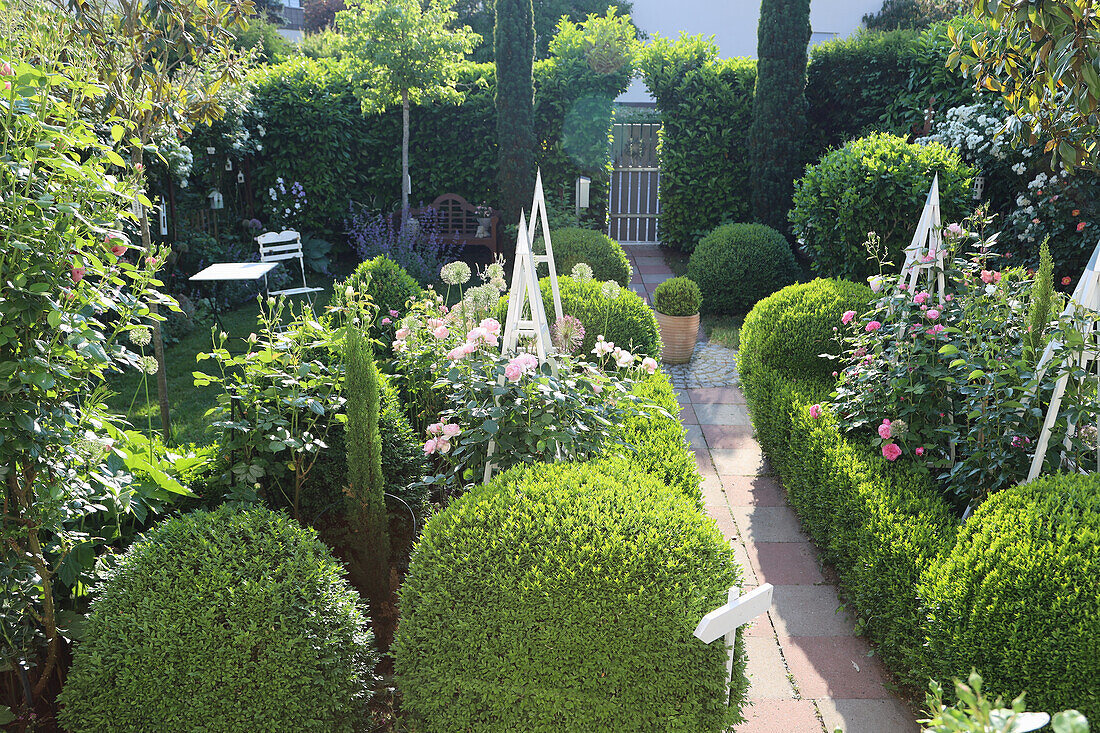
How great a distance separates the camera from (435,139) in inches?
387

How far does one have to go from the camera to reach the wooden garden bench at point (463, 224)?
30.8ft

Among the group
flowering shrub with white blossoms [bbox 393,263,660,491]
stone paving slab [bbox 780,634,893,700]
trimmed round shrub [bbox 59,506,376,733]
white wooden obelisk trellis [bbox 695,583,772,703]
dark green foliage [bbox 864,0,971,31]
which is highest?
dark green foliage [bbox 864,0,971,31]

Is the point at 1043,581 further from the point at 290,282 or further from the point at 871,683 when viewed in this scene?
the point at 290,282

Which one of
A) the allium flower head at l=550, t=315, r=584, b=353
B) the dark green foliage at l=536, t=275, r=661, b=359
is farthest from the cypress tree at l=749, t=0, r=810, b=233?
the allium flower head at l=550, t=315, r=584, b=353

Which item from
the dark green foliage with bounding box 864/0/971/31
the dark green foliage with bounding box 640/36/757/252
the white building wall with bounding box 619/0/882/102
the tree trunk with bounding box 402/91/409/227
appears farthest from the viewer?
the white building wall with bounding box 619/0/882/102

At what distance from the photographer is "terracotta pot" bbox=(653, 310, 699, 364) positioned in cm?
672

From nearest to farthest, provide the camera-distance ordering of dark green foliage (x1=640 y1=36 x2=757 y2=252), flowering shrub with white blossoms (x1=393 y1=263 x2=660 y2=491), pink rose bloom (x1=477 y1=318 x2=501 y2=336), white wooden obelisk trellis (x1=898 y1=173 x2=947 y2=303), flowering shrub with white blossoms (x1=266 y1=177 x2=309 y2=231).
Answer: flowering shrub with white blossoms (x1=393 y1=263 x2=660 y2=491)
pink rose bloom (x1=477 y1=318 x2=501 y2=336)
white wooden obelisk trellis (x1=898 y1=173 x2=947 y2=303)
flowering shrub with white blossoms (x1=266 y1=177 x2=309 y2=231)
dark green foliage (x1=640 y1=36 x2=757 y2=252)

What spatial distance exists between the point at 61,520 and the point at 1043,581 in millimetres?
2795

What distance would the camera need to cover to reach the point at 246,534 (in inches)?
98.9

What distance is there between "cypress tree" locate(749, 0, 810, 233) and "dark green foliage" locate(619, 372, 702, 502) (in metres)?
6.07

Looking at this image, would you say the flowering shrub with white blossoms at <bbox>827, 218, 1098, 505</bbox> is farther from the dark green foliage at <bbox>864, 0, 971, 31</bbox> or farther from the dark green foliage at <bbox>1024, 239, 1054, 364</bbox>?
the dark green foliage at <bbox>864, 0, 971, 31</bbox>

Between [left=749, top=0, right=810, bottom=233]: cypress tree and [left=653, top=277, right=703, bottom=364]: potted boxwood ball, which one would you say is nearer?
[left=653, top=277, right=703, bottom=364]: potted boxwood ball

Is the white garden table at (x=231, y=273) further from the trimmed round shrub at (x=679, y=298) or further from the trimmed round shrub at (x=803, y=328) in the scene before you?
the trimmed round shrub at (x=803, y=328)

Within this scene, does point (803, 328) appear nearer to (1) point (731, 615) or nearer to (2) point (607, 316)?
(2) point (607, 316)
